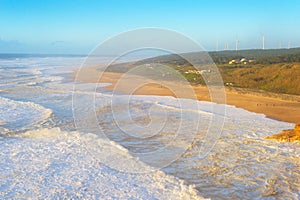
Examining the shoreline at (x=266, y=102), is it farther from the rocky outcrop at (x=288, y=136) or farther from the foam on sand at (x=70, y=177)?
the foam on sand at (x=70, y=177)

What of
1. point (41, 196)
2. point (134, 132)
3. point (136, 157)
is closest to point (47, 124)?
point (134, 132)

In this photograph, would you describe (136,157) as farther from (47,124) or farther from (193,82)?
(193,82)

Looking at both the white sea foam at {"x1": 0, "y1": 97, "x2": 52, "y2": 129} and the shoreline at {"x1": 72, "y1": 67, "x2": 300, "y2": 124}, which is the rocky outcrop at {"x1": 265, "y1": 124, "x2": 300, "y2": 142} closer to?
the shoreline at {"x1": 72, "y1": 67, "x2": 300, "y2": 124}

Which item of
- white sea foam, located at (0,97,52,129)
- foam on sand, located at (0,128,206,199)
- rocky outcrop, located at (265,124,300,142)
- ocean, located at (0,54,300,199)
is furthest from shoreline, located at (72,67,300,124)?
white sea foam, located at (0,97,52,129)

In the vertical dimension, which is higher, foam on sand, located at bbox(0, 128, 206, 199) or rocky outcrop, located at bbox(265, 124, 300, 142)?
rocky outcrop, located at bbox(265, 124, 300, 142)

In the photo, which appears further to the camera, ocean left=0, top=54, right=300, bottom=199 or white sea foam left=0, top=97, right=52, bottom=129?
white sea foam left=0, top=97, right=52, bottom=129

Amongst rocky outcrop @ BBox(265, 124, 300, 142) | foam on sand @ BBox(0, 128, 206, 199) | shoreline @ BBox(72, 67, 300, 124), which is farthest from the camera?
shoreline @ BBox(72, 67, 300, 124)
